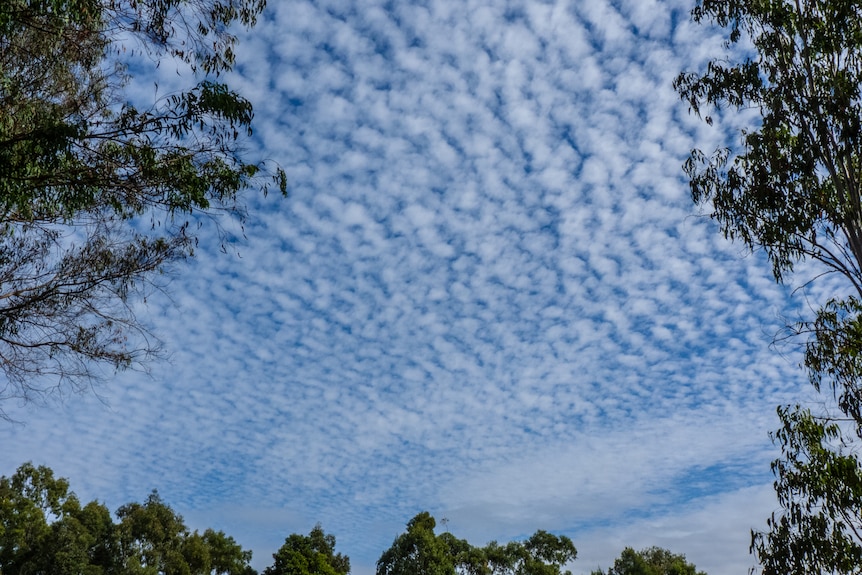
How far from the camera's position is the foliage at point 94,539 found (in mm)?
32438

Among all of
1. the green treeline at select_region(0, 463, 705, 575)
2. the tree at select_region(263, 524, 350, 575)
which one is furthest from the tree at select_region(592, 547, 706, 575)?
the tree at select_region(263, 524, 350, 575)

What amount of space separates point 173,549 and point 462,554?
17.8m

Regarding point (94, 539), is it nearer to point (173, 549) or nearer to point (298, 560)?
point (173, 549)

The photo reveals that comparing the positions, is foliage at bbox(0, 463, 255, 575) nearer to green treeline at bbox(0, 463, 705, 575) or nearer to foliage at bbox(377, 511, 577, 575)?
green treeline at bbox(0, 463, 705, 575)

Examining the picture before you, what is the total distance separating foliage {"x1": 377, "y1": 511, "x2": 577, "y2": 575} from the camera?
108ft

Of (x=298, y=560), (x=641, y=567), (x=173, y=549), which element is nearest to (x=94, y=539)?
(x=173, y=549)

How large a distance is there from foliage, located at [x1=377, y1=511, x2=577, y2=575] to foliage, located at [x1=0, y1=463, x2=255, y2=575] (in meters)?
12.9

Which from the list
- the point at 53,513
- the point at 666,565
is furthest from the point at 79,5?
the point at 666,565

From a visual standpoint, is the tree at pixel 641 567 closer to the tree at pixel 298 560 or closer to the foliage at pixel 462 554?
the foliage at pixel 462 554

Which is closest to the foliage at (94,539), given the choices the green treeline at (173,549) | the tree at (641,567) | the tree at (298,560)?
the green treeline at (173,549)

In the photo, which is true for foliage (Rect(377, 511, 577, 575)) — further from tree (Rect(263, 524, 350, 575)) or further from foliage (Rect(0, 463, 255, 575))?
foliage (Rect(0, 463, 255, 575))

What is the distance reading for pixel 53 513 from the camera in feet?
114

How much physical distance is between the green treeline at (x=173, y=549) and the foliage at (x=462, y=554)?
5cm

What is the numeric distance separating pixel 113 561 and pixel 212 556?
6016 mm
